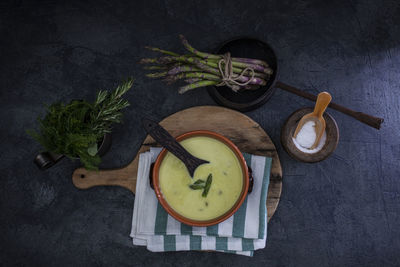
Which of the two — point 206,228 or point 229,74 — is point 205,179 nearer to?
point 206,228

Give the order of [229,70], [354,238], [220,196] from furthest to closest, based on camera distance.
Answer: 1. [354,238]
2. [229,70]
3. [220,196]

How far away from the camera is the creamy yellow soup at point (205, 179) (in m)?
1.24

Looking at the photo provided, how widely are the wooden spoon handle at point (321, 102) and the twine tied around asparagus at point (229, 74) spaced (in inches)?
12.1

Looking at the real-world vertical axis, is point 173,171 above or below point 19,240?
above

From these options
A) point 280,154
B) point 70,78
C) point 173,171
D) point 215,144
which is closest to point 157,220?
point 173,171

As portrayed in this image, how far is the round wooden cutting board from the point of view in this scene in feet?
4.41

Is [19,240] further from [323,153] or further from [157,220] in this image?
[323,153]

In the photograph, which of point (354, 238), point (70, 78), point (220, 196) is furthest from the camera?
point (70, 78)

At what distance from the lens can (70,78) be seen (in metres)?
1.63

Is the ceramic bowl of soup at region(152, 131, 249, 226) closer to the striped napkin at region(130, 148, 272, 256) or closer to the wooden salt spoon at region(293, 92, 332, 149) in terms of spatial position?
the striped napkin at region(130, 148, 272, 256)

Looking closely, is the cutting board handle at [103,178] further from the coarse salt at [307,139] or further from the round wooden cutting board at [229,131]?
the coarse salt at [307,139]

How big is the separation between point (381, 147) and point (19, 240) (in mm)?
1922

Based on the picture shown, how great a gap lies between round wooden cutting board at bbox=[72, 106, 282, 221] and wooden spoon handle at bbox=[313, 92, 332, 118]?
235mm

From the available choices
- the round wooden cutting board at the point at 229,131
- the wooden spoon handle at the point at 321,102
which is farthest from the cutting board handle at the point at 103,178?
the wooden spoon handle at the point at 321,102
